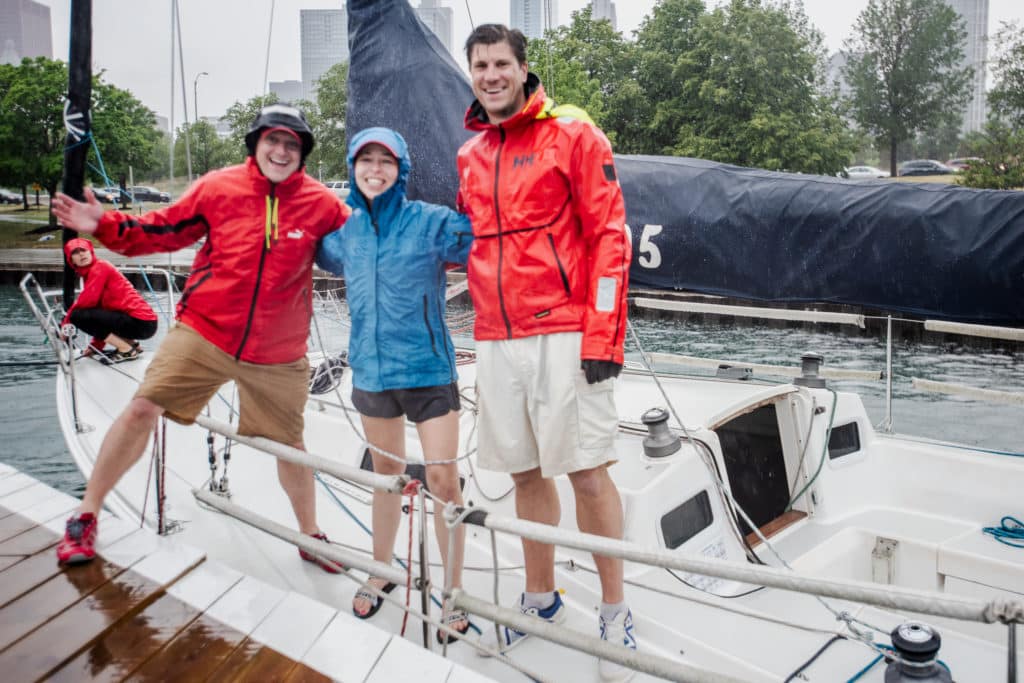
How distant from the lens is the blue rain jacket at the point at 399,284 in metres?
2.81

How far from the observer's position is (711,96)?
27.0m

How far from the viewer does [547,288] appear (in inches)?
98.5

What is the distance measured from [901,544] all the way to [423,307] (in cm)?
276

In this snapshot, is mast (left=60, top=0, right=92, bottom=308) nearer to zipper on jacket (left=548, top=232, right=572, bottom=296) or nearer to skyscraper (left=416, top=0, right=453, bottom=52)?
skyscraper (left=416, top=0, right=453, bottom=52)

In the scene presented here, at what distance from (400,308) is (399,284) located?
85mm

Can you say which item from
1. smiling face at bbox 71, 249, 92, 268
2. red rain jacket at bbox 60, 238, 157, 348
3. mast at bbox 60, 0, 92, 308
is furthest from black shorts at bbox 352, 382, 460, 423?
smiling face at bbox 71, 249, 92, 268

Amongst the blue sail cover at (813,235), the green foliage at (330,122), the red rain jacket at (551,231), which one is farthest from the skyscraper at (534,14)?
the green foliage at (330,122)

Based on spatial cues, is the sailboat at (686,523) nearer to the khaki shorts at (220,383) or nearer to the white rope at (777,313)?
the khaki shorts at (220,383)

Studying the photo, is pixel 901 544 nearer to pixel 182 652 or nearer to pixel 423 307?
pixel 423 307

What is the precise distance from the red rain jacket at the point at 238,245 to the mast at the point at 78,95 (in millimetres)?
403

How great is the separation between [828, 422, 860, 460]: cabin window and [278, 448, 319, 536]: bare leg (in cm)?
282

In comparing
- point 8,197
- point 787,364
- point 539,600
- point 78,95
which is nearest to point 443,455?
point 539,600

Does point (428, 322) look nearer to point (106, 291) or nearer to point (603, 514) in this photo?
point (603, 514)

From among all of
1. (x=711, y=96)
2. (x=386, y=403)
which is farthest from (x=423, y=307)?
(x=711, y=96)
